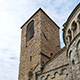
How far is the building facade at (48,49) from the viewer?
10039mm

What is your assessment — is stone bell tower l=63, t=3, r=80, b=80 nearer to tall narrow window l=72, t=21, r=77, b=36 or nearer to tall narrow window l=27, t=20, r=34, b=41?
tall narrow window l=72, t=21, r=77, b=36

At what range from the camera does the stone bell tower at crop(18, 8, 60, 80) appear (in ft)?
58.5

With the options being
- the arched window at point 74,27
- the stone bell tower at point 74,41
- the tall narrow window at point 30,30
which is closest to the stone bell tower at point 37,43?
the tall narrow window at point 30,30

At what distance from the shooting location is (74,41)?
389 inches

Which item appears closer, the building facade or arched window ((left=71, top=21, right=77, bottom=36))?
the building facade

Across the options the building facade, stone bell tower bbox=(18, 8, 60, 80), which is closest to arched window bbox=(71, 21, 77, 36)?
the building facade

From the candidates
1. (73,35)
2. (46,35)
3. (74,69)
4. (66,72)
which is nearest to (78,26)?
(73,35)

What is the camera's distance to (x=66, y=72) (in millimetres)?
12547

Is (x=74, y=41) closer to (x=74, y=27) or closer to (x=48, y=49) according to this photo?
(x=74, y=27)

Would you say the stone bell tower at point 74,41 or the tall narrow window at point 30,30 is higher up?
the tall narrow window at point 30,30

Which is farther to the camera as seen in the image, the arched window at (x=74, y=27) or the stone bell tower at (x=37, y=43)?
the stone bell tower at (x=37, y=43)

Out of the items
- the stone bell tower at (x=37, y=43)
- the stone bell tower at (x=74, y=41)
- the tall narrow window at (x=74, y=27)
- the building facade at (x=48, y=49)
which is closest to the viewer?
the stone bell tower at (x=74, y=41)

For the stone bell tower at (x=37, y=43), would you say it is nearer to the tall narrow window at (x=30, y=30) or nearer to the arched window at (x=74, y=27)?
the tall narrow window at (x=30, y=30)

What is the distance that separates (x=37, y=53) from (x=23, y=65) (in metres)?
2.36
